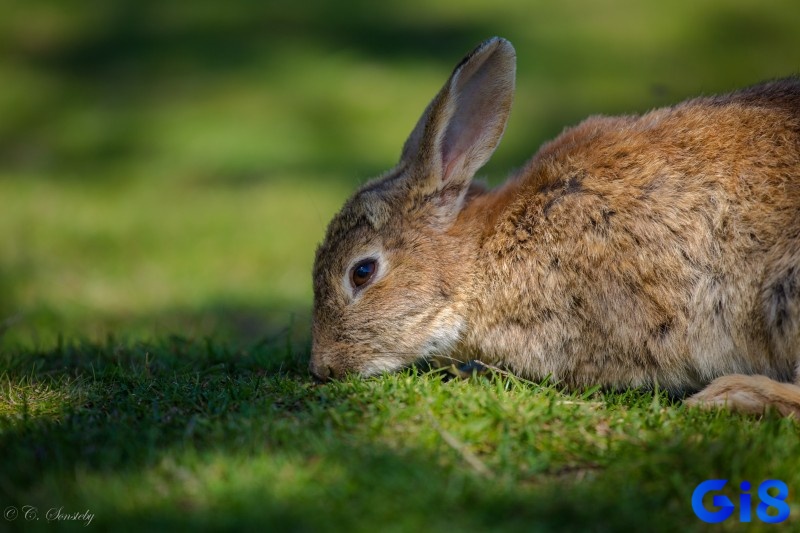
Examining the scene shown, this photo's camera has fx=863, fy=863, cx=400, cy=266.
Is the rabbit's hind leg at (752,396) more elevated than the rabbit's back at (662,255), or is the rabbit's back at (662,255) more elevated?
the rabbit's back at (662,255)

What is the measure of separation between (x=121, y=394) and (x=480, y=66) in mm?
2470

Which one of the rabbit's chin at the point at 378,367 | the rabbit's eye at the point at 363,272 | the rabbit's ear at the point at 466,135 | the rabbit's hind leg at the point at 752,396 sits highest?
the rabbit's ear at the point at 466,135

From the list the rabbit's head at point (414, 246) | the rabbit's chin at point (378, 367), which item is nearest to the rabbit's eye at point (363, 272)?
the rabbit's head at point (414, 246)

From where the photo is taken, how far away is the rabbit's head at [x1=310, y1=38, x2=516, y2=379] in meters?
4.42

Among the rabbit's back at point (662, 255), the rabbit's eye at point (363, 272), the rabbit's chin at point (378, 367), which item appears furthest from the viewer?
the rabbit's eye at point (363, 272)

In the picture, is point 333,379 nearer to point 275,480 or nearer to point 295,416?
point 295,416

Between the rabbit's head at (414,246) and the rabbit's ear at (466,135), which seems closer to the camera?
the rabbit's head at (414,246)

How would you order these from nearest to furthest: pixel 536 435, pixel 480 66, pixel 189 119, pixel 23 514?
pixel 23 514
pixel 536 435
pixel 480 66
pixel 189 119

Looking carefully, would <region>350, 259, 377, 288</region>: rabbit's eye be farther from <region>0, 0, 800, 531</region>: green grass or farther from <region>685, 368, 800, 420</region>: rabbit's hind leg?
<region>685, 368, 800, 420</region>: rabbit's hind leg

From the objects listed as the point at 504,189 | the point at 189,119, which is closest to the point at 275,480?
the point at 504,189

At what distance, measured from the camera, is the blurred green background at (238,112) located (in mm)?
7664

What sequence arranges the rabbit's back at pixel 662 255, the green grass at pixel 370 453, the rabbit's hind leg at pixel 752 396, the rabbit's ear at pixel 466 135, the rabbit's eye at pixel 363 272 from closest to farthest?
the green grass at pixel 370 453, the rabbit's hind leg at pixel 752 396, the rabbit's back at pixel 662 255, the rabbit's eye at pixel 363 272, the rabbit's ear at pixel 466 135

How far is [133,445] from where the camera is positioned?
126 inches

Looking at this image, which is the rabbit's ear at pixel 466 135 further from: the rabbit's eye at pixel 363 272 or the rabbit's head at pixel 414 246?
the rabbit's eye at pixel 363 272
